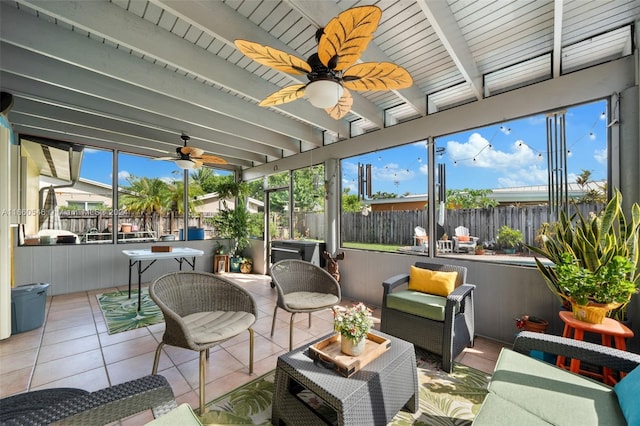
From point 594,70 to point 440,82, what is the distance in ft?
4.64

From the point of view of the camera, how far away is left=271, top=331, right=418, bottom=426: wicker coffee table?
1403 mm

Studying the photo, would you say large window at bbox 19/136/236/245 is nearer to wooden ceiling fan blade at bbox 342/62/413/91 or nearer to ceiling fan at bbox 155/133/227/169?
ceiling fan at bbox 155/133/227/169

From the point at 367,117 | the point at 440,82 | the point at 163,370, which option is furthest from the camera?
the point at 367,117

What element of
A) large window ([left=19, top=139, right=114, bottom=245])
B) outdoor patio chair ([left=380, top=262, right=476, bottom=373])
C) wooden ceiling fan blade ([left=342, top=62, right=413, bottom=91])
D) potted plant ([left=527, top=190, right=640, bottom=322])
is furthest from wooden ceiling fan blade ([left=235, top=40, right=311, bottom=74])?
large window ([left=19, top=139, right=114, bottom=245])

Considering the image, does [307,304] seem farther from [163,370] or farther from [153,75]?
[153,75]

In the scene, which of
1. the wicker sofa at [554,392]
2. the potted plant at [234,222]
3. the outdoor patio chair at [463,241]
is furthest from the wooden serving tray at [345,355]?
the potted plant at [234,222]

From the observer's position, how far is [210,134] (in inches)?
200

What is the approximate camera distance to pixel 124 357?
2.61 metres

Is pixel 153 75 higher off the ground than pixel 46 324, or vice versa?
pixel 153 75

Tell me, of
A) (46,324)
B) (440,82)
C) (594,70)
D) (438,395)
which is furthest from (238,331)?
(594,70)

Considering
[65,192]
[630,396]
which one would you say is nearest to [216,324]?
[630,396]

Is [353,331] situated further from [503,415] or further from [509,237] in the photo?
[509,237]

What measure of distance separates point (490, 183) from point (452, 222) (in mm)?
670

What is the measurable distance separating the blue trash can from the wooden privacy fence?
429cm
